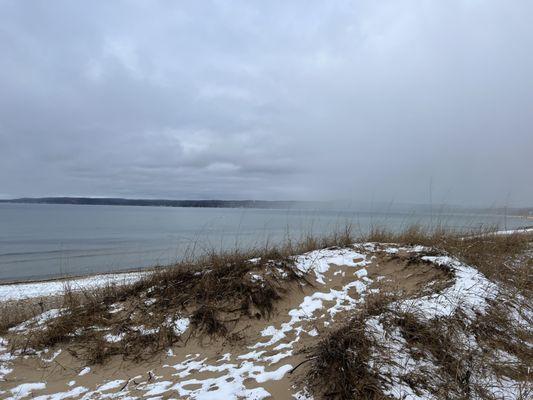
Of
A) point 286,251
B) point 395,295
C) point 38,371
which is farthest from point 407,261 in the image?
point 38,371

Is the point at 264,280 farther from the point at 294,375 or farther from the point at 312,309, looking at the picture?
the point at 294,375

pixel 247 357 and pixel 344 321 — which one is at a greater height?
pixel 344 321

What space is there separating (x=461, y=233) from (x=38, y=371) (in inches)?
398

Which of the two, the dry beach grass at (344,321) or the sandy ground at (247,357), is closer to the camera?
the dry beach grass at (344,321)

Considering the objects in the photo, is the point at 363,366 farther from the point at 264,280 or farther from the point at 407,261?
the point at 407,261

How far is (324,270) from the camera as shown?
21.7 feet

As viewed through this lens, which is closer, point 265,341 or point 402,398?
point 402,398

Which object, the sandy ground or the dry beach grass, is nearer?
the dry beach grass

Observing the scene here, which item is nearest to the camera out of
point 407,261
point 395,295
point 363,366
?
point 363,366

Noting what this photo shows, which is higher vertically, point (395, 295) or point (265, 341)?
point (395, 295)

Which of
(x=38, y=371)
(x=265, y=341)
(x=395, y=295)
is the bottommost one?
(x=38, y=371)

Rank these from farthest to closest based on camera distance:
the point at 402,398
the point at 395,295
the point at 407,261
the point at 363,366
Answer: the point at 407,261
the point at 395,295
the point at 363,366
the point at 402,398

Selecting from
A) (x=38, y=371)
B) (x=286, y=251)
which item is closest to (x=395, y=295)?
(x=286, y=251)

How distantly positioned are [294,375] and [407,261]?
3707mm
